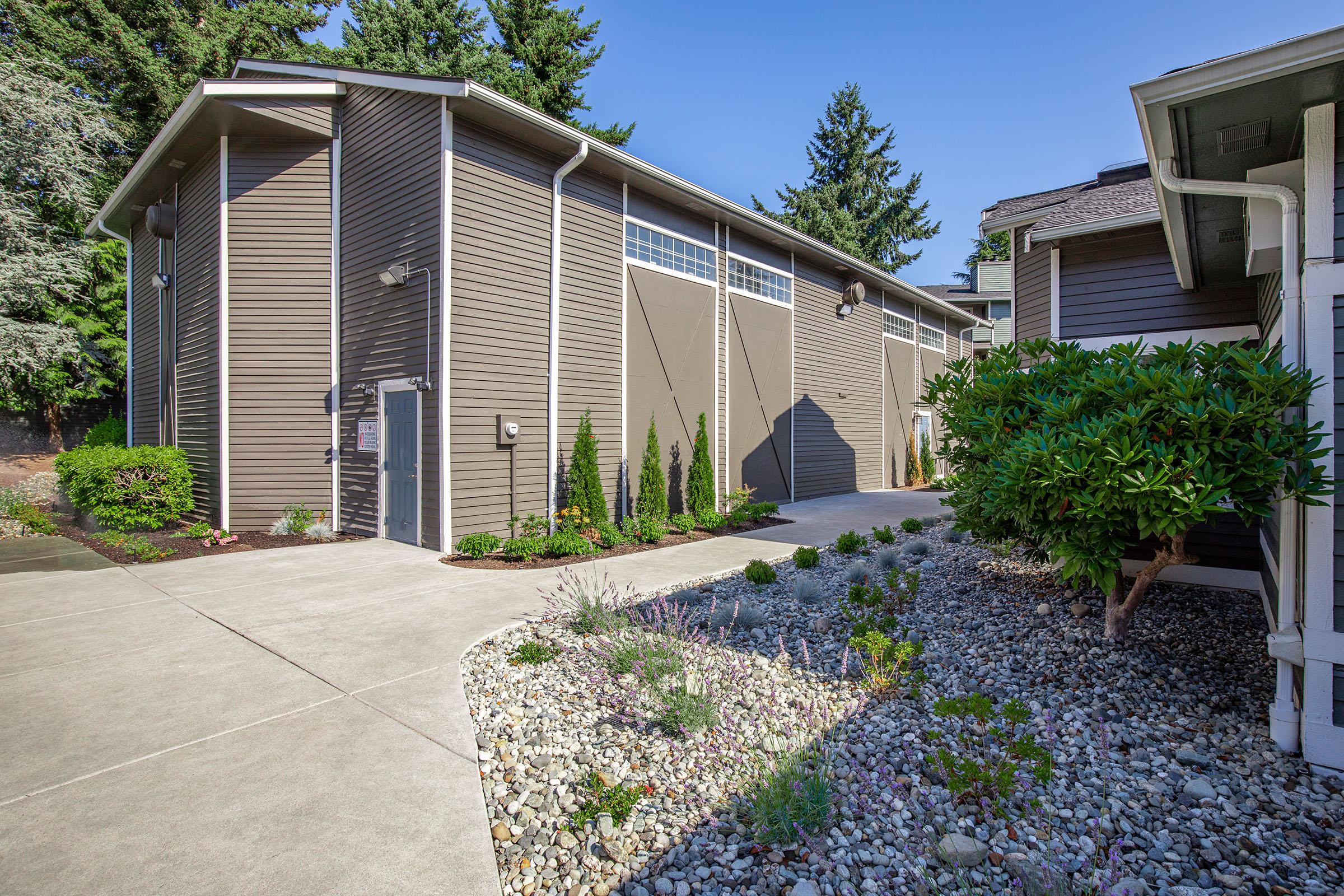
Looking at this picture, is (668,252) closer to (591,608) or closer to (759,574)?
(759,574)

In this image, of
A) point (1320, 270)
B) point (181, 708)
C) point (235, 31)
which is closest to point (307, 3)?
point (235, 31)

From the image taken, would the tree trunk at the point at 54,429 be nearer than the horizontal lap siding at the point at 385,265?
No

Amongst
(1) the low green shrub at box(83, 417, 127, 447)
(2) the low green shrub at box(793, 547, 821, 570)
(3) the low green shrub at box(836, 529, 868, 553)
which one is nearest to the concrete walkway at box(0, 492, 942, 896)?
(2) the low green shrub at box(793, 547, 821, 570)

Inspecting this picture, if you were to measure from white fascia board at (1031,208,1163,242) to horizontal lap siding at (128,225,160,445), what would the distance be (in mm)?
13503

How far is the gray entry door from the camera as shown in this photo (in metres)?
7.14

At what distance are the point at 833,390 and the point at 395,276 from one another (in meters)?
9.02

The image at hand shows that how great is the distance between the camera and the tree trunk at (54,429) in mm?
15484

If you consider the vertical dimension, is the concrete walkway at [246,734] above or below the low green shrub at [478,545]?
below

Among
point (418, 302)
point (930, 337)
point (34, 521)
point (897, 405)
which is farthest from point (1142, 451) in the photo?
point (930, 337)

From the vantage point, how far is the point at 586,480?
7.64 m

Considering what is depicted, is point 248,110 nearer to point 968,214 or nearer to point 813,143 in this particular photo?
point 813,143

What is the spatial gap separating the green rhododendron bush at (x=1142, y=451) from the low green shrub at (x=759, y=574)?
221 centimetres

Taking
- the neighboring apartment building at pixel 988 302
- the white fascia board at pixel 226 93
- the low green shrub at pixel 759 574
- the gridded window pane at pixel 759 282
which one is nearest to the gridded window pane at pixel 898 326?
the gridded window pane at pixel 759 282

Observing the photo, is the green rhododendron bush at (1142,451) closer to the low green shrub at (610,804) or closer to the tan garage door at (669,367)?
the low green shrub at (610,804)
